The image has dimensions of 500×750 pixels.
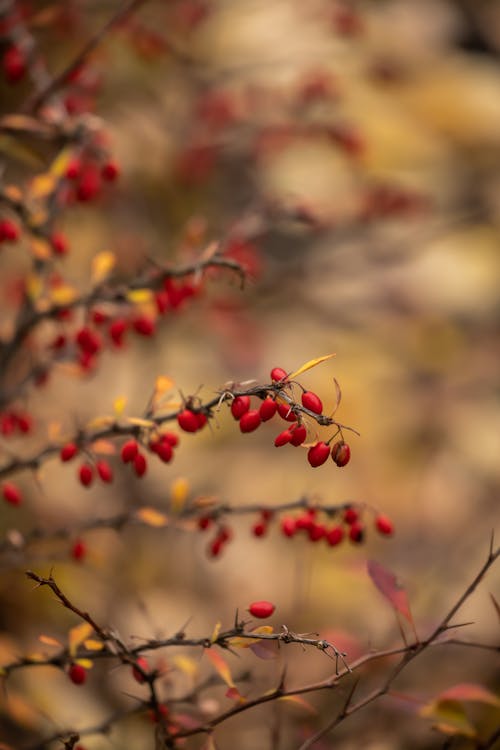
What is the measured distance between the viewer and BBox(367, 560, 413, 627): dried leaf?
1427 mm

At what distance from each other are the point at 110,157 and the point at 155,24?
2.49 meters

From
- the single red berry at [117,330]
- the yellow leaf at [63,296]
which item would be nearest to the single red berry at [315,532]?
the single red berry at [117,330]

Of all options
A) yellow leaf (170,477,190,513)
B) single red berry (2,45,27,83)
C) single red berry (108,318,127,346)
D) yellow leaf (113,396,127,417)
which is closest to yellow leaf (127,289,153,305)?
single red berry (108,318,127,346)

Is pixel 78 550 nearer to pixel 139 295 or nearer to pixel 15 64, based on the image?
pixel 139 295

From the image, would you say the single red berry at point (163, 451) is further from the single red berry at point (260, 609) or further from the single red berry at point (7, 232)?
the single red berry at point (7, 232)

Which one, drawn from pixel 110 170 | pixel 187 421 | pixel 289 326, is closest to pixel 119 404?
pixel 187 421

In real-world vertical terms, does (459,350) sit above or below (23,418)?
below

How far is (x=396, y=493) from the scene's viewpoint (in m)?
4.36

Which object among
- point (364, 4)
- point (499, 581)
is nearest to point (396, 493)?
point (499, 581)

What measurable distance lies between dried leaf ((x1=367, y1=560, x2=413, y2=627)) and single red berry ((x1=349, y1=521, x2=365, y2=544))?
0.10 meters

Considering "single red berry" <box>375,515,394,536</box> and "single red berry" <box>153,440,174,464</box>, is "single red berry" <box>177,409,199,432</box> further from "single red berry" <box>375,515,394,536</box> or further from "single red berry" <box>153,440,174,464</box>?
"single red berry" <box>375,515,394,536</box>

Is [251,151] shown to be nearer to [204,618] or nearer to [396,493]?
[396,493]

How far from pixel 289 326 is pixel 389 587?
3.56m

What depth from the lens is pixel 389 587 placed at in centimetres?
146
